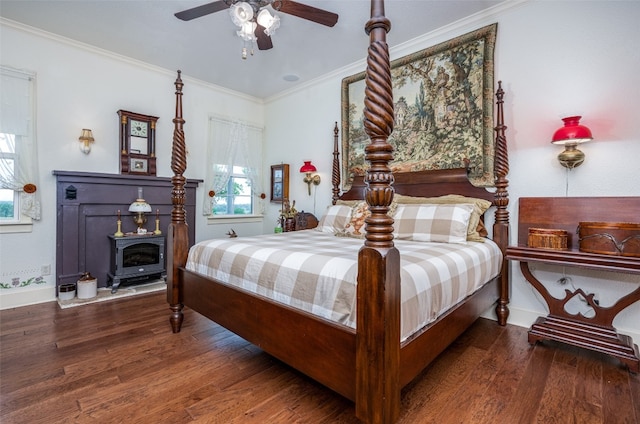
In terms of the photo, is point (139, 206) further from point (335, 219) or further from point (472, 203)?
point (472, 203)

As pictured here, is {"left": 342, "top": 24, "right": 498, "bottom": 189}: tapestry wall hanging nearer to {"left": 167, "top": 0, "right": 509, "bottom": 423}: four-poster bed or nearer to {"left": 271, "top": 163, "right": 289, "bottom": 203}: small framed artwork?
{"left": 167, "top": 0, "right": 509, "bottom": 423}: four-poster bed

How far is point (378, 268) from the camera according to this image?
1173 mm

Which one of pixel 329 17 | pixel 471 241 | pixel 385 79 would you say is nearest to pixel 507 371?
pixel 471 241

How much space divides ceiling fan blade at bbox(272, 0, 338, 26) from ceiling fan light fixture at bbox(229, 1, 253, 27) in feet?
0.60

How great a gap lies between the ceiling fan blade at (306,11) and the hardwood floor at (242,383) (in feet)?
8.21

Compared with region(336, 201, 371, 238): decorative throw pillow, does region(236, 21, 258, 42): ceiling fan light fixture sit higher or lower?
higher

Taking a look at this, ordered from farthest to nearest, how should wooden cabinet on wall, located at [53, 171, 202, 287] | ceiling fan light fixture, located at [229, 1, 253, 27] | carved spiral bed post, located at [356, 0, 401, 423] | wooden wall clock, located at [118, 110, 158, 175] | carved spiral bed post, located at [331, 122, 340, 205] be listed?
carved spiral bed post, located at [331, 122, 340, 205] < wooden wall clock, located at [118, 110, 158, 175] < wooden cabinet on wall, located at [53, 171, 202, 287] < ceiling fan light fixture, located at [229, 1, 253, 27] < carved spiral bed post, located at [356, 0, 401, 423]

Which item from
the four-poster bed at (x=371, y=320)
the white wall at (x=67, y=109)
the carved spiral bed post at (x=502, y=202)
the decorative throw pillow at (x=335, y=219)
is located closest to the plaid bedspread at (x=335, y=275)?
the four-poster bed at (x=371, y=320)

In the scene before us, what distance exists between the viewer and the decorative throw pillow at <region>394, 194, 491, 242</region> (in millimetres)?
2541

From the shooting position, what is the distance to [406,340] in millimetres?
1352

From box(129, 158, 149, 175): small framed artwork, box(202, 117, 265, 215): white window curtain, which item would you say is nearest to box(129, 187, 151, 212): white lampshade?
box(129, 158, 149, 175): small framed artwork

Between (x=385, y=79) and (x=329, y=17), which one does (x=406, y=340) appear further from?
(x=329, y=17)

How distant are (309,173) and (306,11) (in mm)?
2503

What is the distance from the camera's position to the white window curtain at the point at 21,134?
10.1 feet
